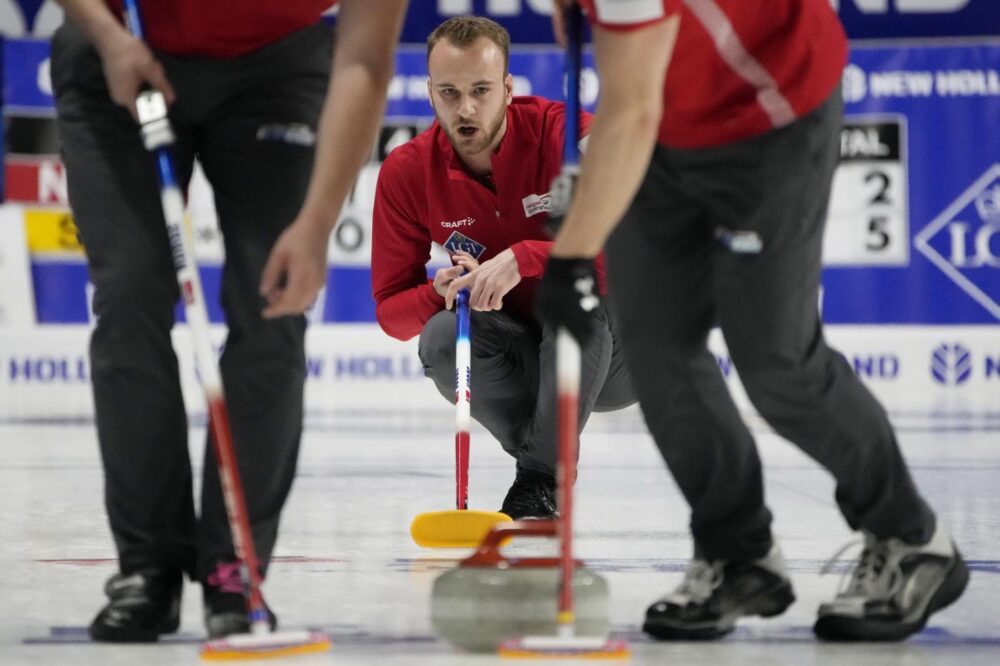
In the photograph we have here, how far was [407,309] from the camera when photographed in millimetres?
3771

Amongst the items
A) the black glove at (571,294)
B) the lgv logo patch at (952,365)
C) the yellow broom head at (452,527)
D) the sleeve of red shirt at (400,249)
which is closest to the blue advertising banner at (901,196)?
the lgv logo patch at (952,365)

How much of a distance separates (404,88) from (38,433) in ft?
8.43

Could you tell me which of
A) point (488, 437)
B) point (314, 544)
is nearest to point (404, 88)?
point (488, 437)

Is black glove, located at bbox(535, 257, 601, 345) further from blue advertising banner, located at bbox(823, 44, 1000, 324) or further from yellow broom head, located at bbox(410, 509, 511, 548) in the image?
blue advertising banner, located at bbox(823, 44, 1000, 324)

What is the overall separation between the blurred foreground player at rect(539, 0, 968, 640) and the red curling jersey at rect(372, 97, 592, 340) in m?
1.23

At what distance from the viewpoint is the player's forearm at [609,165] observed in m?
1.91

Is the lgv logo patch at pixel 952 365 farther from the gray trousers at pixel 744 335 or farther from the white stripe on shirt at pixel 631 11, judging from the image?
the white stripe on shirt at pixel 631 11

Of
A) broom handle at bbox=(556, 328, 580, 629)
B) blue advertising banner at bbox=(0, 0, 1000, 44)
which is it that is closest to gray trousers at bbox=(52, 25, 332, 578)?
broom handle at bbox=(556, 328, 580, 629)

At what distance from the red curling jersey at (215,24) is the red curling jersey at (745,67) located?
1.86ft

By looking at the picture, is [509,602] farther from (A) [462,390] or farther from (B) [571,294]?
(A) [462,390]

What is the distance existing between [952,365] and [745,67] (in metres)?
5.35

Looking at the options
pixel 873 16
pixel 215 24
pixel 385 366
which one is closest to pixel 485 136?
pixel 215 24

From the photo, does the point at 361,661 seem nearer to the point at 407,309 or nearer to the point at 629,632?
the point at 629,632

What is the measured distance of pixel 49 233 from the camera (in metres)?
7.31
